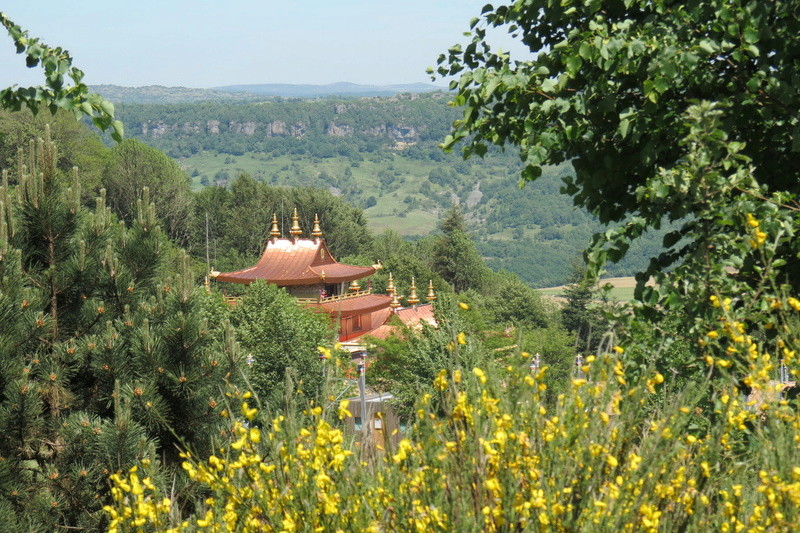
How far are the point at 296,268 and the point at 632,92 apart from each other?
49.8 meters

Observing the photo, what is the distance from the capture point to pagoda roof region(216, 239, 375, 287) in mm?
55469

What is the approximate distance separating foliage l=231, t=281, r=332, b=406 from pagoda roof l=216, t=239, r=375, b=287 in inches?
495

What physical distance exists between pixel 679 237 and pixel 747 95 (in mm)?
1029

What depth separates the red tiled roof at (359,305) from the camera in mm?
53156

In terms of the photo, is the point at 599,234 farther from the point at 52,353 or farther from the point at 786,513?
the point at 52,353

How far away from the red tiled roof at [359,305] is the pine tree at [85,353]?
42.0 meters

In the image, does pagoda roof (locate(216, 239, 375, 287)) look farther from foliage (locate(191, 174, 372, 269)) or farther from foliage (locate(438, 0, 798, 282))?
foliage (locate(438, 0, 798, 282))

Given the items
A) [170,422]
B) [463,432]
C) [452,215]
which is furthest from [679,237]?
[452,215]

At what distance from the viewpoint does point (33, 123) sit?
7375 centimetres

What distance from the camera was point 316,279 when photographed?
182 ft

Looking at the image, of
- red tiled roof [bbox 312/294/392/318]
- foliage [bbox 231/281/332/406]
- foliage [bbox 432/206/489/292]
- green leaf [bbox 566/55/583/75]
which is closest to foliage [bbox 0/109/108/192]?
red tiled roof [bbox 312/294/392/318]

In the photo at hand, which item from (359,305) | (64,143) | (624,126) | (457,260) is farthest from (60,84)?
(457,260)

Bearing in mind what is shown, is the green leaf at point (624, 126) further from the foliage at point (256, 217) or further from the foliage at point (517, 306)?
the foliage at point (256, 217)

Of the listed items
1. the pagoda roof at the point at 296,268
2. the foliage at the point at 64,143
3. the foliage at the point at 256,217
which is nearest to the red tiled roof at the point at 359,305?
the pagoda roof at the point at 296,268
